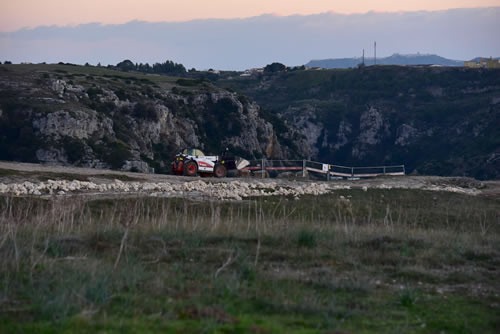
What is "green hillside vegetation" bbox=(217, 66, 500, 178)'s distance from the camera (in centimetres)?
10956

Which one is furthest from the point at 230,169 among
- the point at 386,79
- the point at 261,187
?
the point at 386,79

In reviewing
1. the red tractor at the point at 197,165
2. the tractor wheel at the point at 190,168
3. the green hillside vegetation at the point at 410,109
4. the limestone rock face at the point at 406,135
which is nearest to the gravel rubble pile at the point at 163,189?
the tractor wheel at the point at 190,168

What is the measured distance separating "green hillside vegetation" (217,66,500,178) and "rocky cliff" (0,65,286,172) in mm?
30133

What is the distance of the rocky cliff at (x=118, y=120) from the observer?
2562 inches

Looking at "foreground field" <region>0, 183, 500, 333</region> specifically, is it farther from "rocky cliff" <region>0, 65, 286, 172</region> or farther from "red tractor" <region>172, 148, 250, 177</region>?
"rocky cliff" <region>0, 65, 286, 172</region>

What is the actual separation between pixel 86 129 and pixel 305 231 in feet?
186

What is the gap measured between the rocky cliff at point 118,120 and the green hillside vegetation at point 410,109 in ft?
98.9

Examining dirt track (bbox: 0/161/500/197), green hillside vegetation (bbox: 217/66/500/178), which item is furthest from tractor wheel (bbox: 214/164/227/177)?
green hillside vegetation (bbox: 217/66/500/178)

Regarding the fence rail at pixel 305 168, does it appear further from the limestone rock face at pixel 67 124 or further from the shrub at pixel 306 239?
the shrub at pixel 306 239

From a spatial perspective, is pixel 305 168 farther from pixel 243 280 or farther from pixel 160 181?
pixel 243 280

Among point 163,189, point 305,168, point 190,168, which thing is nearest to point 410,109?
point 305,168

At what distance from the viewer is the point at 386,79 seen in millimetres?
152250

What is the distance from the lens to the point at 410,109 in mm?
135375

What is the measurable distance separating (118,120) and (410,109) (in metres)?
74.1
